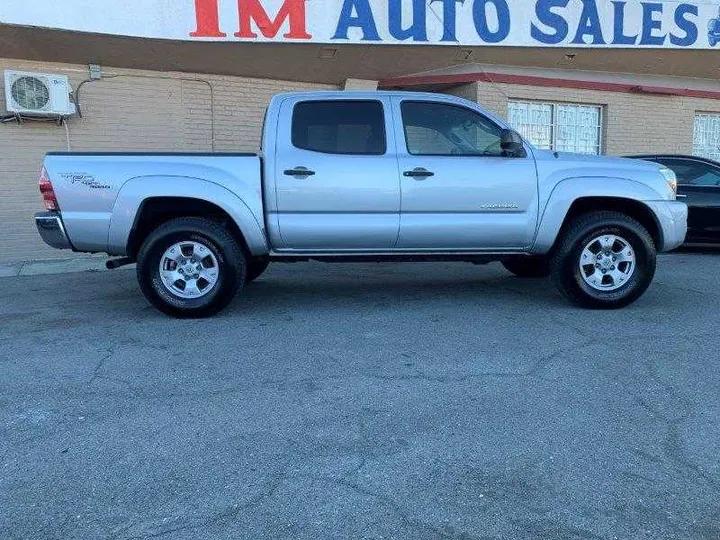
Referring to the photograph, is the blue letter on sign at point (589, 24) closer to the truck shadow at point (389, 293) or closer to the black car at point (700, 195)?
the black car at point (700, 195)

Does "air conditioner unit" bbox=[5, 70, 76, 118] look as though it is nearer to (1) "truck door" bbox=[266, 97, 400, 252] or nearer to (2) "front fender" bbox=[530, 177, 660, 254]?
(1) "truck door" bbox=[266, 97, 400, 252]

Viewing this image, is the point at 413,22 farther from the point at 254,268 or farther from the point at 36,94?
the point at 36,94

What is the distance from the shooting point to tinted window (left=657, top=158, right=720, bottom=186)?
988cm

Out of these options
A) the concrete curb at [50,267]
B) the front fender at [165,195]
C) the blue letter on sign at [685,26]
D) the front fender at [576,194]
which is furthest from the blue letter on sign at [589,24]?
the concrete curb at [50,267]

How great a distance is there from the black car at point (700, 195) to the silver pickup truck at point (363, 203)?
4033mm

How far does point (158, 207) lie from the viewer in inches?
232

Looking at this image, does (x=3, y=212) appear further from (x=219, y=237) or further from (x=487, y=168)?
(x=487, y=168)

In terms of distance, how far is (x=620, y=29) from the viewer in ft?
37.1

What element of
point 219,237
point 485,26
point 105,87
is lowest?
point 219,237

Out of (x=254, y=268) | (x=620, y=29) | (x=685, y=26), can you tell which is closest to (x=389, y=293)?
(x=254, y=268)

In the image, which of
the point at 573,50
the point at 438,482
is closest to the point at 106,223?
the point at 438,482

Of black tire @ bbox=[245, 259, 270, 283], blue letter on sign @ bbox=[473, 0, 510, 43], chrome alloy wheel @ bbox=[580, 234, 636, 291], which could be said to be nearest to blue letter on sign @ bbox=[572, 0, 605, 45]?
blue letter on sign @ bbox=[473, 0, 510, 43]

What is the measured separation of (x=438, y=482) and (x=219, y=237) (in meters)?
3.47

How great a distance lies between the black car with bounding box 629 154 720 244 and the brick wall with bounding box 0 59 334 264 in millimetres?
6181
